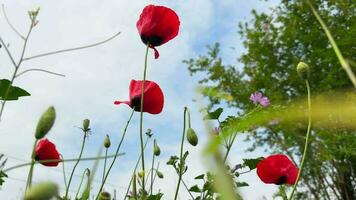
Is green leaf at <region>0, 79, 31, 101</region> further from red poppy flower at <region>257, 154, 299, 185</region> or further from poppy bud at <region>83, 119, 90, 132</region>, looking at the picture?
red poppy flower at <region>257, 154, 299, 185</region>

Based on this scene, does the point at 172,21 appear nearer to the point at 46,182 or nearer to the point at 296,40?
the point at 46,182

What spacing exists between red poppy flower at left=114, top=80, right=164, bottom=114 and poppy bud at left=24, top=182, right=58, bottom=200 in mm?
1132

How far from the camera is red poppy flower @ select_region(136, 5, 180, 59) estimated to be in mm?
1431

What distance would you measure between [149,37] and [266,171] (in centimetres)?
55

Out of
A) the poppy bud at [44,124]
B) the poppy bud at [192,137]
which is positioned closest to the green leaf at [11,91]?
the poppy bud at [192,137]

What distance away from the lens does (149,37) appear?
4.69 ft

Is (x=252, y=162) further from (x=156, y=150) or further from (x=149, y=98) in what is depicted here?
(x=149, y=98)

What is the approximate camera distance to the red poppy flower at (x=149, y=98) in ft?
4.75

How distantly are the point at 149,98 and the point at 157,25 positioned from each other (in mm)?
209

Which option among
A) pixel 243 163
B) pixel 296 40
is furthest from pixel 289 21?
pixel 243 163

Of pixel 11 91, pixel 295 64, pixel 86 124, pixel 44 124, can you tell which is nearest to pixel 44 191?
pixel 44 124

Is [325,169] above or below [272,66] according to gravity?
below

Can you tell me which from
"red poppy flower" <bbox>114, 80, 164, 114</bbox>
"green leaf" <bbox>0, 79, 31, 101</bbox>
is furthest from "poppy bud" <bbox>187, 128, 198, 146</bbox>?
"green leaf" <bbox>0, 79, 31, 101</bbox>

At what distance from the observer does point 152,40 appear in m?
1.43
